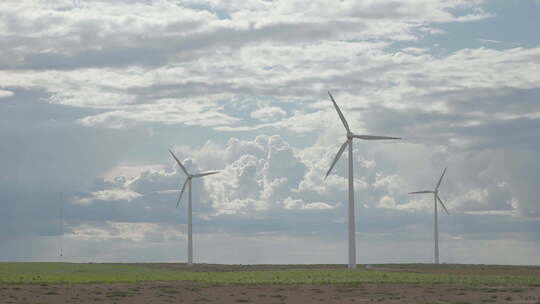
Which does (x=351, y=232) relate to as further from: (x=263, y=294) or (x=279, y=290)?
(x=263, y=294)

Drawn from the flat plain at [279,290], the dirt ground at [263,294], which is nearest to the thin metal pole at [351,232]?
the flat plain at [279,290]

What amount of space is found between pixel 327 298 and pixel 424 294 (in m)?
9.48

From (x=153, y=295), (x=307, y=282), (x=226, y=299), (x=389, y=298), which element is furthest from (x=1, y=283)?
(x=389, y=298)

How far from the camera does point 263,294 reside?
244 ft

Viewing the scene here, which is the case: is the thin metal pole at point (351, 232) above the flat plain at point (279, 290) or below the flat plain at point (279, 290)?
above

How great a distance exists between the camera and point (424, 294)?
73188mm

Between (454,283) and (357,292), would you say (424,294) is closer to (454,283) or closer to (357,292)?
(357,292)

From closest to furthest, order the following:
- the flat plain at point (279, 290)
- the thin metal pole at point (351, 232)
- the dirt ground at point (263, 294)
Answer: the dirt ground at point (263, 294)
the flat plain at point (279, 290)
the thin metal pole at point (351, 232)

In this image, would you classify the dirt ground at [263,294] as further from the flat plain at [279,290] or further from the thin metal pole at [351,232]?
the thin metal pole at [351,232]

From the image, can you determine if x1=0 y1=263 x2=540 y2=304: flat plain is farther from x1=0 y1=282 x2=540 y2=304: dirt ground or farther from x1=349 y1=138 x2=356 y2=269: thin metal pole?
x1=349 y1=138 x2=356 y2=269: thin metal pole

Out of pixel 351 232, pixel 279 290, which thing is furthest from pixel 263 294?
pixel 351 232

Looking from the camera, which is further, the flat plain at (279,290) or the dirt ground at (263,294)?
the flat plain at (279,290)

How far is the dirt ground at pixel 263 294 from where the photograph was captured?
220ft

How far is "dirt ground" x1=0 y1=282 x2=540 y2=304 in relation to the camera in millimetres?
67062
